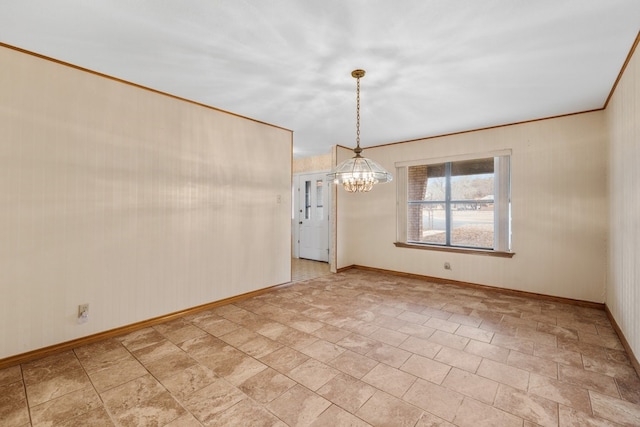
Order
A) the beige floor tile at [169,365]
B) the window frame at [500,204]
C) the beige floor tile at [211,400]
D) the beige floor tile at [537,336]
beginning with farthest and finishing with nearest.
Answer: the window frame at [500,204]
the beige floor tile at [537,336]
the beige floor tile at [169,365]
the beige floor tile at [211,400]

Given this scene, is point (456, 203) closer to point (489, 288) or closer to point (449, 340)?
point (489, 288)

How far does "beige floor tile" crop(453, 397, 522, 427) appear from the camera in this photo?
1.70 meters

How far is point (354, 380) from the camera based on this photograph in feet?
6.99

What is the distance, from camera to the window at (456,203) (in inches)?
172

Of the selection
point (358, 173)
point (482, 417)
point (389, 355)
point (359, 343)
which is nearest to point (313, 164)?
point (358, 173)

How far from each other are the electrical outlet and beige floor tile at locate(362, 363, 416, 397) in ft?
8.40

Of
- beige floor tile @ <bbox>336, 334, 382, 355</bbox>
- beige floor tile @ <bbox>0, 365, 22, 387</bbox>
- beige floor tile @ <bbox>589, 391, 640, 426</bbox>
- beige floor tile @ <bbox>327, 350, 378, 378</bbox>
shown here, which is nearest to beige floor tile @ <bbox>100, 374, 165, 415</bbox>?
beige floor tile @ <bbox>0, 365, 22, 387</bbox>

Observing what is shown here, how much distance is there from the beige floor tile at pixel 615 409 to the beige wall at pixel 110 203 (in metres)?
3.57

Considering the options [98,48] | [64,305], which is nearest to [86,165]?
[98,48]

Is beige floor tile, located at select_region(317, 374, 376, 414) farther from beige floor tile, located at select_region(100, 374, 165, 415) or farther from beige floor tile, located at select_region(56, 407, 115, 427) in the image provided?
beige floor tile, located at select_region(56, 407, 115, 427)

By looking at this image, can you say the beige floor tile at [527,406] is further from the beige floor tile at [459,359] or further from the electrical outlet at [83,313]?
the electrical outlet at [83,313]

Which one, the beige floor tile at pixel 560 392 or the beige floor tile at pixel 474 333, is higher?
the beige floor tile at pixel 474 333

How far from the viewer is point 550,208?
13.0 ft

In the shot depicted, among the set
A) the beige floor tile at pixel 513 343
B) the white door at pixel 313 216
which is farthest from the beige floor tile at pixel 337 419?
the white door at pixel 313 216
